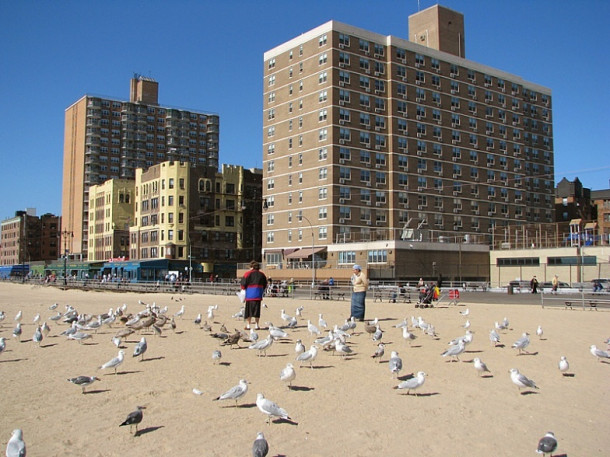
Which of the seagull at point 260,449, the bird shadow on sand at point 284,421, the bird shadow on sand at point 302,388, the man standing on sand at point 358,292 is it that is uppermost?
the man standing on sand at point 358,292

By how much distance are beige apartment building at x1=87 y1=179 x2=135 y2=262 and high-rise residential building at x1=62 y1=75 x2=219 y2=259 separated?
43.3ft

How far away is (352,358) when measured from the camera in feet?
46.1

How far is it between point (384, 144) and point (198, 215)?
32.3 metres

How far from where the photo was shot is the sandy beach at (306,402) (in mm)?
8002

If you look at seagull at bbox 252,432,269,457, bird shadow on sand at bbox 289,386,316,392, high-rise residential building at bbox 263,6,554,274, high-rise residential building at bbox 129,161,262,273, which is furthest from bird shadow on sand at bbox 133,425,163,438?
high-rise residential building at bbox 129,161,262,273

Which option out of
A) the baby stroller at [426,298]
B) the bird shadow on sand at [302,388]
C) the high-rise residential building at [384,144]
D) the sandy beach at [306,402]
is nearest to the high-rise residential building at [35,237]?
the high-rise residential building at [384,144]

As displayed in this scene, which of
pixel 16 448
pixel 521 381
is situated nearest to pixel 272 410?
pixel 16 448

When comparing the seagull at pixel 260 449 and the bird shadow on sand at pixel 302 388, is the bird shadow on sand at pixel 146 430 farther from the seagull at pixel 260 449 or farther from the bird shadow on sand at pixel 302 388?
the bird shadow on sand at pixel 302 388

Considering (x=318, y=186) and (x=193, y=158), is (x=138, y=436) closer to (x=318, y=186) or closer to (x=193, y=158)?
(x=318, y=186)

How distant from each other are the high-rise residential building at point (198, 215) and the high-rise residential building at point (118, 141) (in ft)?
117

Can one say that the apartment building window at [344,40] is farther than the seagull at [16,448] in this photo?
Yes

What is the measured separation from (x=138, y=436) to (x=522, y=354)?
10440mm

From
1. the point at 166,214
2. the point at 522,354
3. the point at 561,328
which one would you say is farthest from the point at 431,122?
the point at 522,354

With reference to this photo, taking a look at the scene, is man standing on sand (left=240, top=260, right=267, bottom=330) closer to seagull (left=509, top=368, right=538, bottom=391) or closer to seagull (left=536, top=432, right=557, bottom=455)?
seagull (left=509, top=368, right=538, bottom=391)
